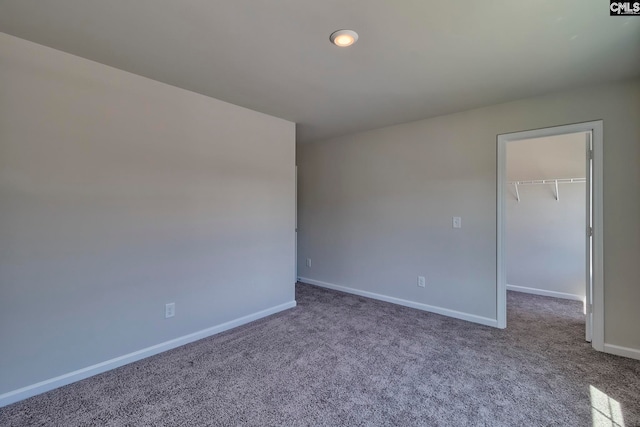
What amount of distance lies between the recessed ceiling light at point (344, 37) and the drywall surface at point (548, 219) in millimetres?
3187

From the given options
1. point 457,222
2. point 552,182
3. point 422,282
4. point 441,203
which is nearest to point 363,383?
point 422,282

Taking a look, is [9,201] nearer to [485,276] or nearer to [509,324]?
[485,276]

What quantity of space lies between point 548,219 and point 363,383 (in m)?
3.87

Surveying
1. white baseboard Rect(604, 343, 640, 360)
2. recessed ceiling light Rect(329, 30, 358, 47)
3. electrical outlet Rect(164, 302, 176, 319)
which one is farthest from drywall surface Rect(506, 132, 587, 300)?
electrical outlet Rect(164, 302, 176, 319)

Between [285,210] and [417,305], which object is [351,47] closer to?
[285,210]

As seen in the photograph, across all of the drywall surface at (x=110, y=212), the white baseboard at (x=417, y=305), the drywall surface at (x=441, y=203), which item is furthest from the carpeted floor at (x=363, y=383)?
the drywall surface at (x=441, y=203)

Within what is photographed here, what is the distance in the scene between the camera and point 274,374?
2.22 meters

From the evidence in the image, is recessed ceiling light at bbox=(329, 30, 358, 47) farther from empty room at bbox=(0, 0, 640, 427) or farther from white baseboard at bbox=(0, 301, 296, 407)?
white baseboard at bbox=(0, 301, 296, 407)

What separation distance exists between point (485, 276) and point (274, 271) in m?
2.39

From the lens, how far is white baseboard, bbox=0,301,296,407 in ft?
6.34

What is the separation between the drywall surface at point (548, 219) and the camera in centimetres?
396

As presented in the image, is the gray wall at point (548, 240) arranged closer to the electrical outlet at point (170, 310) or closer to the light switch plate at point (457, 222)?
the light switch plate at point (457, 222)

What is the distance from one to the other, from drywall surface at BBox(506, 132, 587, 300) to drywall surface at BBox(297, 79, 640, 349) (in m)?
1.24

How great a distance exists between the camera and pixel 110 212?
2299mm
